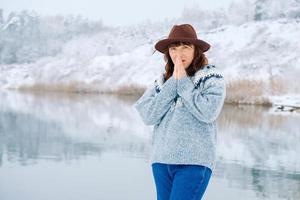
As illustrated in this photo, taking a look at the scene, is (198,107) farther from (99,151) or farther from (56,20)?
(56,20)

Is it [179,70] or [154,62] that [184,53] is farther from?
[154,62]

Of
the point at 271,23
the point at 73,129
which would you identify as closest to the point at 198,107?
the point at 73,129

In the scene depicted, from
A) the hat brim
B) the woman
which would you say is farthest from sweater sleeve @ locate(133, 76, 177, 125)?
the hat brim

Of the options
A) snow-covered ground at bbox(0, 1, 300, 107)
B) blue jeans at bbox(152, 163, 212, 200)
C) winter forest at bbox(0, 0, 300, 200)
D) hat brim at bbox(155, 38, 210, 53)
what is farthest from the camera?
snow-covered ground at bbox(0, 1, 300, 107)

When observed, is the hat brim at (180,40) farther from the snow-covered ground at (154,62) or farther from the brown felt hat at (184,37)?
the snow-covered ground at (154,62)

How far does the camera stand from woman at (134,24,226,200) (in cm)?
280

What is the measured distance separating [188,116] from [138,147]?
7.95 meters

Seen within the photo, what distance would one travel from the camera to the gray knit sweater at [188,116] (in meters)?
2.81

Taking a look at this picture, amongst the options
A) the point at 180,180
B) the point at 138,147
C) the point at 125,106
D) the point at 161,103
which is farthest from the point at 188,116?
the point at 125,106

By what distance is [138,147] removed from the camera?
10.7 m

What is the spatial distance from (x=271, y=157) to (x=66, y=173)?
361 cm

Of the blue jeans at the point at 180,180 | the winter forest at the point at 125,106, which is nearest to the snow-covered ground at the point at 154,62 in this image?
the winter forest at the point at 125,106

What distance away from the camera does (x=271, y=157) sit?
9.91 m

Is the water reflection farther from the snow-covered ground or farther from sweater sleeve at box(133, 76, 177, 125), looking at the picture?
the snow-covered ground
